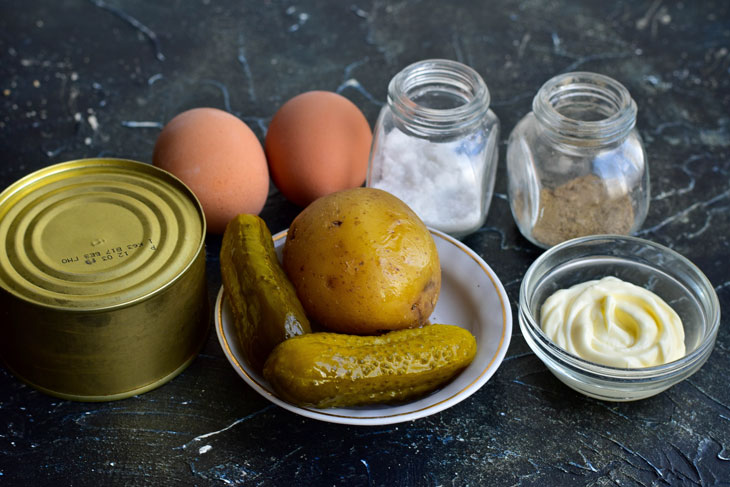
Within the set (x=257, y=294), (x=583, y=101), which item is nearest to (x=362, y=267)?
(x=257, y=294)

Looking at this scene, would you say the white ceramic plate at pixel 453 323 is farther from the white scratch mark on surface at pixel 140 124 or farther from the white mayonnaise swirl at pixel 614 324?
the white scratch mark on surface at pixel 140 124

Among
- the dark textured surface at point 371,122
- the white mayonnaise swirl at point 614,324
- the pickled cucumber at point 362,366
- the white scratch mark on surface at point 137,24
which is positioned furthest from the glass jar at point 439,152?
the white scratch mark on surface at point 137,24

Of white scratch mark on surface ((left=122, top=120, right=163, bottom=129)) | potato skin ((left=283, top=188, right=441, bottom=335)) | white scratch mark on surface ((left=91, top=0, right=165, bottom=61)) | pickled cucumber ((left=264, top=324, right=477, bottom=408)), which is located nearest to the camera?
pickled cucumber ((left=264, top=324, right=477, bottom=408))

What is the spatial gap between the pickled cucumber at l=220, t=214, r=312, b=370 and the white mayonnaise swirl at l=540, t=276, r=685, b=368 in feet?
1.27

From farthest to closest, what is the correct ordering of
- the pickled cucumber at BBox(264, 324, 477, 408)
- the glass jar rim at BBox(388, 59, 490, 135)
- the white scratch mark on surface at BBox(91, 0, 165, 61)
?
the white scratch mark on surface at BBox(91, 0, 165, 61), the glass jar rim at BBox(388, 59, 490, 135), the pickled cucumber at BBox(264, 324, 477, 408)

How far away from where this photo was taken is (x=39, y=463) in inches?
39.4

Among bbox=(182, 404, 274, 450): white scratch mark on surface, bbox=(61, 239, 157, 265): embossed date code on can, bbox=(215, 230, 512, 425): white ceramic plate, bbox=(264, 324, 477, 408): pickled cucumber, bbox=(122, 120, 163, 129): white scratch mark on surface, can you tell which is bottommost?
bbox=(182, 404, 274, 450): white scratch mark on surface

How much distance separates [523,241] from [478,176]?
161 mm

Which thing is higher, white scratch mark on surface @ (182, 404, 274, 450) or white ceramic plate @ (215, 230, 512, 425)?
white ceramic plate @ (215, 230, 512, 425)

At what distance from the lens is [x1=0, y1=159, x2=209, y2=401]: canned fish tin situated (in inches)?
37.3

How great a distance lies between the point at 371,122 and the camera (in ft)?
5.08

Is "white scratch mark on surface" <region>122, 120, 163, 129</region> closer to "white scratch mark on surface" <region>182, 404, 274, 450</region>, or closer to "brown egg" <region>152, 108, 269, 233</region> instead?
"brown egg" <region>152, 108, 269, 233</region>

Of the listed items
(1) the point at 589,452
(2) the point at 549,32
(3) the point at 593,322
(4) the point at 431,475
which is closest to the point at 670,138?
(2) the point at 549,32

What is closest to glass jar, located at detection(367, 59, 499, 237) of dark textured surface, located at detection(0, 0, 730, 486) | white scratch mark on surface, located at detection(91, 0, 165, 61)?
dark textured surface, located at detection(0, 0, 730, 486)
